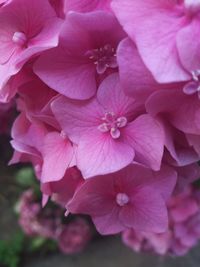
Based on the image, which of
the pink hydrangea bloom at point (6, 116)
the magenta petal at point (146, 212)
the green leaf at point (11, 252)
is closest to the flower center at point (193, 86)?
the magenta petal at point (146, 212)

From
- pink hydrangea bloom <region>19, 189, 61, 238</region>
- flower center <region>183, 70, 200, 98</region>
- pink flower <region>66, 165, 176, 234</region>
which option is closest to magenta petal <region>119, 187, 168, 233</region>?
pink flower <region>66, 165, 176, 234</region>

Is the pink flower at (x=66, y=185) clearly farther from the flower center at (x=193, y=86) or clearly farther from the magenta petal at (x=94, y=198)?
the flower center at (x=193, y=86)

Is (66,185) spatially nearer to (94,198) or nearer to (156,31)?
(94,198)

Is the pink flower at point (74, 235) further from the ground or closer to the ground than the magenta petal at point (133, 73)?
closer to the ground

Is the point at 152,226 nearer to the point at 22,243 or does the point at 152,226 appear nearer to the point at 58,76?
the point at 58,76

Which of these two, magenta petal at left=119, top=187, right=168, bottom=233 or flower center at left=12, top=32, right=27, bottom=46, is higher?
flower center at left=12, top=32, right=27, bottom=46

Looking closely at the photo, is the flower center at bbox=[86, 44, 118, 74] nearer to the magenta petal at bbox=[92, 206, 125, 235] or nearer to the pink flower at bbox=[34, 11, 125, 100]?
the pink flower at bbox=[34, 11, 125, 100]

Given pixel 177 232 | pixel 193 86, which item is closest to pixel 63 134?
pixel 193 86
